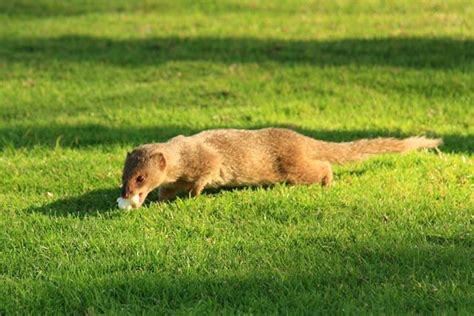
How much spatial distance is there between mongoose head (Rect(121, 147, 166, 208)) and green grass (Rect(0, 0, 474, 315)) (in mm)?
183

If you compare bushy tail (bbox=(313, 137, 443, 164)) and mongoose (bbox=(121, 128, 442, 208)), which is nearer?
mongoose (bbox=(121, 128, 442, 208))

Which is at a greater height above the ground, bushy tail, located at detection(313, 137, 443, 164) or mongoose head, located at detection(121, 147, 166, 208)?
mongoose head, located at detection(121, 147, 166, 208)

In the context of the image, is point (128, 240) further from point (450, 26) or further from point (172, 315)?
point (450, 26)

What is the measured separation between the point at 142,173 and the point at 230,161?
3.11 ft

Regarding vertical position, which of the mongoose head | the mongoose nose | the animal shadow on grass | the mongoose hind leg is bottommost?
the animal shadow on grass

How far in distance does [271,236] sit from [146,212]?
1.18 meters

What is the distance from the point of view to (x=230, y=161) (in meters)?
7.43

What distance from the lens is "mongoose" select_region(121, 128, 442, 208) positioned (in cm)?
692

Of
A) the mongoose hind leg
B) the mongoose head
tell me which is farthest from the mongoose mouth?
the mongoose hind leg

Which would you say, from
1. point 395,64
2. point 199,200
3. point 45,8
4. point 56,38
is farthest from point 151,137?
point 45,8

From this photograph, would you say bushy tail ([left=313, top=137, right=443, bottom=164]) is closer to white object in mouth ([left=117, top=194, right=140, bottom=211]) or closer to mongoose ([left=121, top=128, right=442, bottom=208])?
mongoose ([left=121, top=128, right=442, bottom=208])

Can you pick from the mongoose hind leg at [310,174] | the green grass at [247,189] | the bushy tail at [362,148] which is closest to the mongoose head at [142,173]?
the green grass at [247,189]

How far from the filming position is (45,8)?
19875 mm

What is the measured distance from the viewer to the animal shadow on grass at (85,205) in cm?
695
